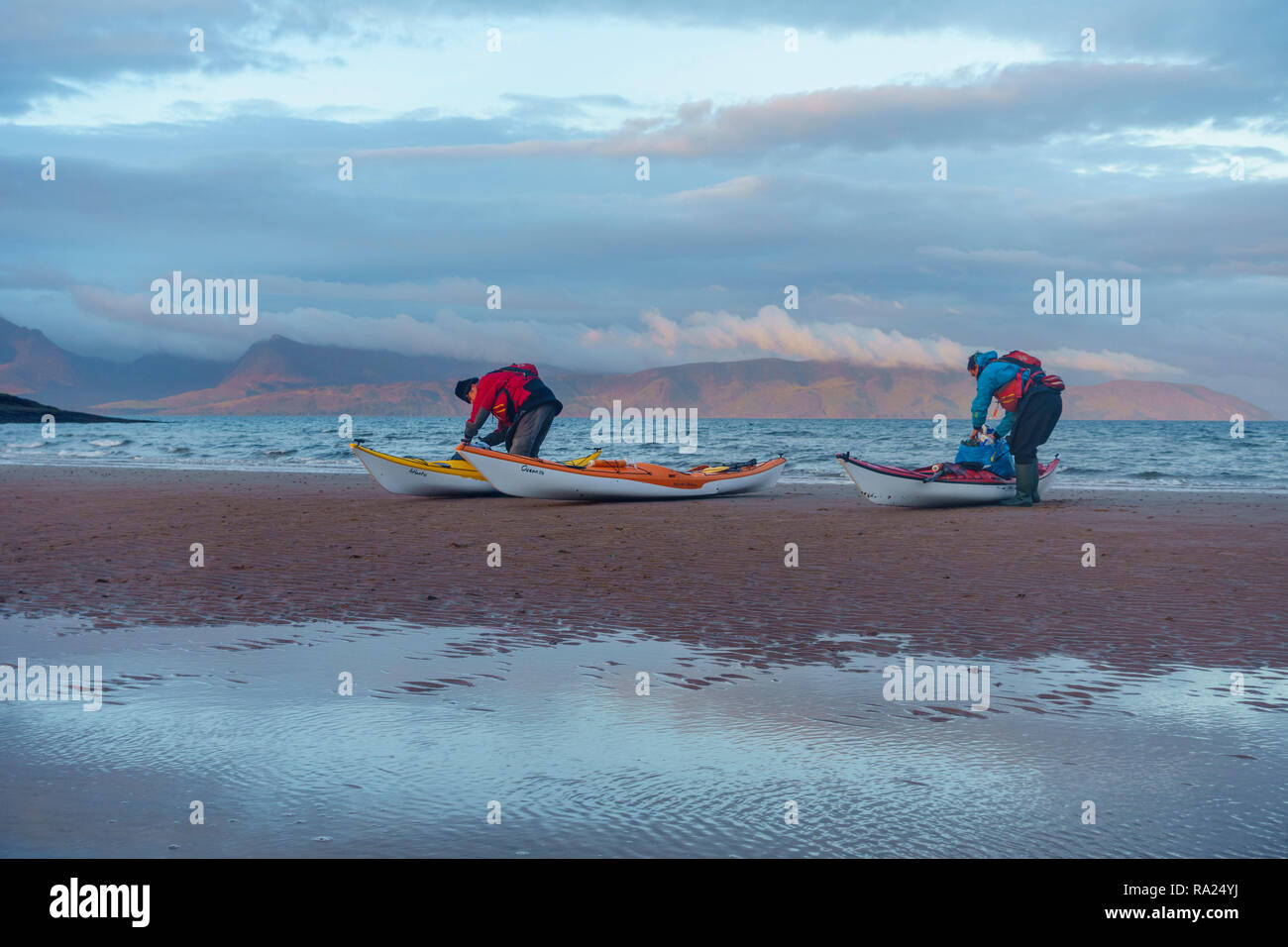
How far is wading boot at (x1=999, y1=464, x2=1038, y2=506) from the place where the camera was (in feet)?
63.2

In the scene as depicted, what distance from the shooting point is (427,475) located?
68.5 ft

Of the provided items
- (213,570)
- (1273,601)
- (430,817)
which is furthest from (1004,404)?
(430,817)

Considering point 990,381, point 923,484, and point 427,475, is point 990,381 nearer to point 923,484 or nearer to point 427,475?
point 923,484

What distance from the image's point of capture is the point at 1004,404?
18500 mm

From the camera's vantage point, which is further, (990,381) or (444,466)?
(444,466)

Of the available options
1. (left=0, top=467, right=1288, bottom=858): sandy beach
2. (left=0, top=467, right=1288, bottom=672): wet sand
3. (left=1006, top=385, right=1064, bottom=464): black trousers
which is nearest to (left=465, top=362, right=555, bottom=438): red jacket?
(left=0, top=467, right=1288, bottom=672): wet sand

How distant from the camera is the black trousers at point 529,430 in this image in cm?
2062

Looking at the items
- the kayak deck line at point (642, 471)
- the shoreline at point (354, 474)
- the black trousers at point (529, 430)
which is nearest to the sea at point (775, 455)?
the shoreline at point (354, 474)

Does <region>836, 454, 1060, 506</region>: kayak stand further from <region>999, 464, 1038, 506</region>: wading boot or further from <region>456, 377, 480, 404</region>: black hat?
<region>456, 377, 480, 404</region>: black hat

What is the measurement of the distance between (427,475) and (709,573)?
1067cm

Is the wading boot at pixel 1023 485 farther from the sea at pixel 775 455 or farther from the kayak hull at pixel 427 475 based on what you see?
the kayak hull at pixel 427 475

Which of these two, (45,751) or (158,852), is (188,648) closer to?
(45,751)

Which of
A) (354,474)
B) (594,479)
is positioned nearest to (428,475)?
(594,479)
